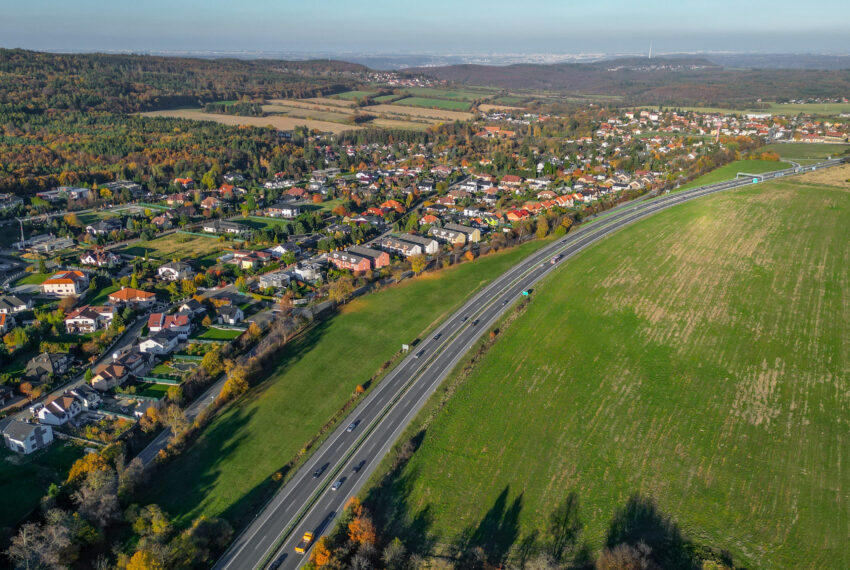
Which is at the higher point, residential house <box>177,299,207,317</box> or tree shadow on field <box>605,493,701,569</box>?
residential house <box>177,299,207,317</box>

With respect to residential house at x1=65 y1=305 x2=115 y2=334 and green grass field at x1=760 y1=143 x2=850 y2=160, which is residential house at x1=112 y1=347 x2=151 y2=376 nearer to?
residential house at x1=65 y1=305 x2=115 y2=334

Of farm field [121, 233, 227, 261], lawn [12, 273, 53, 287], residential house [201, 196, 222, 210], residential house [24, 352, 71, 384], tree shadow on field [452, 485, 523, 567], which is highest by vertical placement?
residential house [201, 196, 222, 210]

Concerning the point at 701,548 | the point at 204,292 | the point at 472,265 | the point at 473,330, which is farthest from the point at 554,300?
the point at 204,292

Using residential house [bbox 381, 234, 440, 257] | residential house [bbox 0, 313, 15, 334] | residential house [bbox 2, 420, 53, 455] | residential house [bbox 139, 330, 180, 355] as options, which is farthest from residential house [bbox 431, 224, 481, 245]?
residential house [bbox 2, 420, 53, 455]

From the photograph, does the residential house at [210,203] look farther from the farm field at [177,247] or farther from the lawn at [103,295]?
the lawn at [103,295]

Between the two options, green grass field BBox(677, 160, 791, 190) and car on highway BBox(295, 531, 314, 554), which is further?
green grass field BBox(677, 160, 791, 190)

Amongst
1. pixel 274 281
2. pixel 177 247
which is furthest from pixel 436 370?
pixel 177 247

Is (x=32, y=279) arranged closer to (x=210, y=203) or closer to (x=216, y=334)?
(x=216, y=334)
